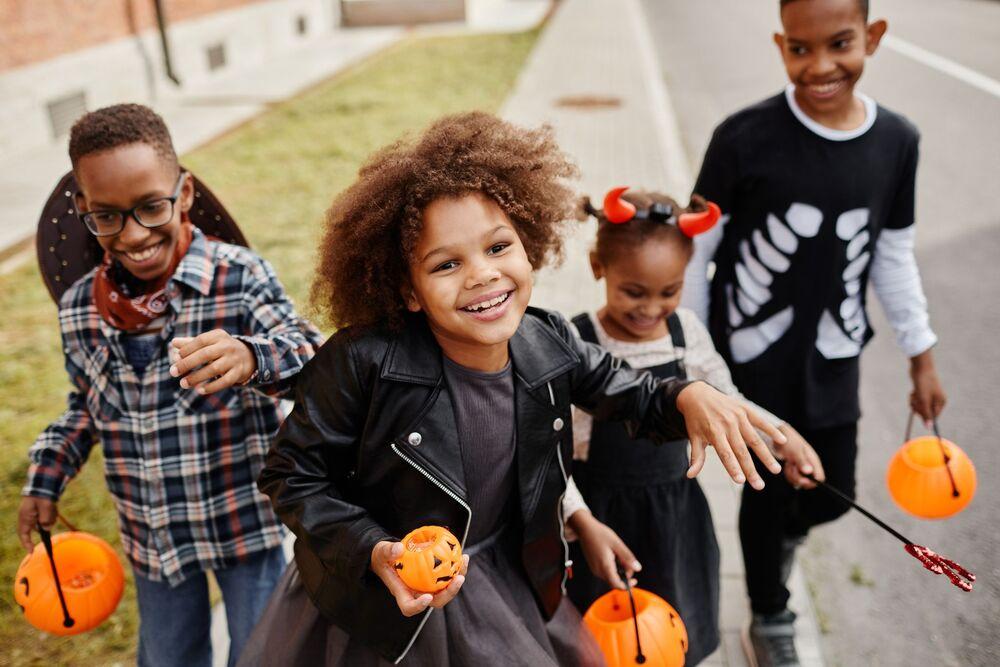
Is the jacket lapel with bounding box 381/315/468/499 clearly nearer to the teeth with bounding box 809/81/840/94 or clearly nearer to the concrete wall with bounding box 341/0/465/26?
the teeth with bounding box 809/81/840/94

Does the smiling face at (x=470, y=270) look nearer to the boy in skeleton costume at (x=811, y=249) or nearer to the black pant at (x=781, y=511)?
the boy in skeleton costume at (x=811, y=249)

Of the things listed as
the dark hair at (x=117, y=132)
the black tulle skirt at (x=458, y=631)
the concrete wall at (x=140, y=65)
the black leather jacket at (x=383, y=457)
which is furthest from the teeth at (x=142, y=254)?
the concrete wall at (x=140, y=65)

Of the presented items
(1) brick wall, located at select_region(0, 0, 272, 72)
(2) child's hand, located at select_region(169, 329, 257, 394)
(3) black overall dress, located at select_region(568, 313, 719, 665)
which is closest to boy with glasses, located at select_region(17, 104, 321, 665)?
(2) child's hand, located at select_region(169, 329, 257, 394)

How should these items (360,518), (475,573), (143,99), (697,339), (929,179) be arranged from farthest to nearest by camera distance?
(143,99), (929,179), (697,339), (475,573), (360,518)

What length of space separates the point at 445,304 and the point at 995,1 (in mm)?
22661

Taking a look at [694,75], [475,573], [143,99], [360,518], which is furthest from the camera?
[694,75]

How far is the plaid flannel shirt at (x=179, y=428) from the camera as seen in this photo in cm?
215

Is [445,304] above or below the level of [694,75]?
above

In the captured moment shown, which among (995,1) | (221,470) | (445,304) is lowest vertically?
(995,1)

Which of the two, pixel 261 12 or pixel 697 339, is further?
pixel 261 12

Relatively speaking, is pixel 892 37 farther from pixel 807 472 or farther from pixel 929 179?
pixel 807 472

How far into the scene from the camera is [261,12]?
15.8 m

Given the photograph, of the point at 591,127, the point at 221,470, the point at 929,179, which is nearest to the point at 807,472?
the point at 221,470

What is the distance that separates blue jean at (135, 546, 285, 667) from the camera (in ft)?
7.73
